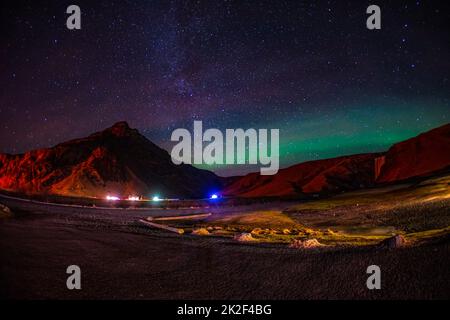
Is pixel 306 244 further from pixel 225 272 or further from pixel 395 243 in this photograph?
pixel 225 272

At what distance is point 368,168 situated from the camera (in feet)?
480

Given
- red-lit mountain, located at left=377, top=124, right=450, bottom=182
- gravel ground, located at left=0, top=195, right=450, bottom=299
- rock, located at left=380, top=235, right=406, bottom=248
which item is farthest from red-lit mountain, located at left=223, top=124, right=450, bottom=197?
gravel ground, located at left=0, top=195, right=450, bottom=299

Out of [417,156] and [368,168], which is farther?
[368,168]

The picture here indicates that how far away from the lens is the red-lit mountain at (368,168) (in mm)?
107562

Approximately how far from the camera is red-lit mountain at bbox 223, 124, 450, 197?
10756 centimetres

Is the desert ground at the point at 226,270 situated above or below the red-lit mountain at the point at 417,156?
below

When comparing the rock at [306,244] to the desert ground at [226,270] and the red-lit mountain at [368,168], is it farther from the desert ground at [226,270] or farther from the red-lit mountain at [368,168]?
the red-lit mountain at [368,168]

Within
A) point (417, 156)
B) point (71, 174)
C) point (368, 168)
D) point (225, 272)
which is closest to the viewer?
point (225, 272)

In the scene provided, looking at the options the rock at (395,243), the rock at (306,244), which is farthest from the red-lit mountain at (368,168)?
the rock at (395,243)

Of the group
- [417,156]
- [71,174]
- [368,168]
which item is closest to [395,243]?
[417,156]
